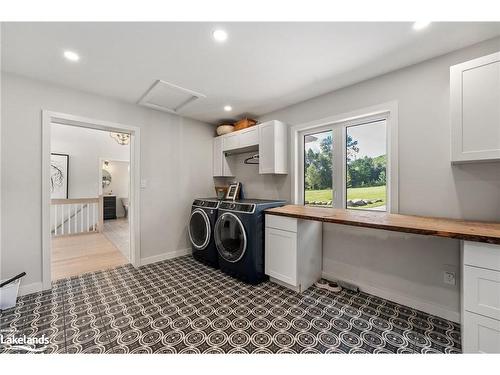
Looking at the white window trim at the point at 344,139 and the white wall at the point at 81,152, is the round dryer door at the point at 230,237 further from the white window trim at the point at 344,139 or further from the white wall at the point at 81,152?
the white wall at the point at 81,152

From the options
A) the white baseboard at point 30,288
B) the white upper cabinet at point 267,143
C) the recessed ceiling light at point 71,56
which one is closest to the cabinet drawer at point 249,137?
the white upper cabinet at point 267,143

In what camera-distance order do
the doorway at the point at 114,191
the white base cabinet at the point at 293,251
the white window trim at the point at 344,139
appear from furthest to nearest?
1. the doorway at the point at 114,191
2. the white base cabinet at the point at 293,251
3. the white window trim at the point at 344,139

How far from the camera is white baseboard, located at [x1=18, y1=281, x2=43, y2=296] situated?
6.82 feet

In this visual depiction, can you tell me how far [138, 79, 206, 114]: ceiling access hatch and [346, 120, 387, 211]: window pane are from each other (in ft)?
6.36

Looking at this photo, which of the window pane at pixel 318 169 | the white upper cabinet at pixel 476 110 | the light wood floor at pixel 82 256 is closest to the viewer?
the white upper cabinet at pixel 476 110

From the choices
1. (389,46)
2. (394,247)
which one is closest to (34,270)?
(394,247)

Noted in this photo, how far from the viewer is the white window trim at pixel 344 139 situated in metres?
2.00

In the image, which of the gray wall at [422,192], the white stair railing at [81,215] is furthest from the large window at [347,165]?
the white stair railing at [81,215]

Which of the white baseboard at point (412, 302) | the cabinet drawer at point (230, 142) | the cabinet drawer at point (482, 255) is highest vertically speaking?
the cabinet drawer at point (230, 142)

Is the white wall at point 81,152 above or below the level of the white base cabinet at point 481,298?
above

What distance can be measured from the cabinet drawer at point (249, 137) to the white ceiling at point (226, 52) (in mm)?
641

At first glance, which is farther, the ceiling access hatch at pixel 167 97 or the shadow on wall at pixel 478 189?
the ceiling access hatch at pixel 167 97

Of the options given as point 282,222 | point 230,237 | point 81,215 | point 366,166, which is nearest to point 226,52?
point 282,222

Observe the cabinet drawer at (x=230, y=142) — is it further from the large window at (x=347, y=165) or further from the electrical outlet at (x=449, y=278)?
the electrical outlet at (x=449, y=278)
